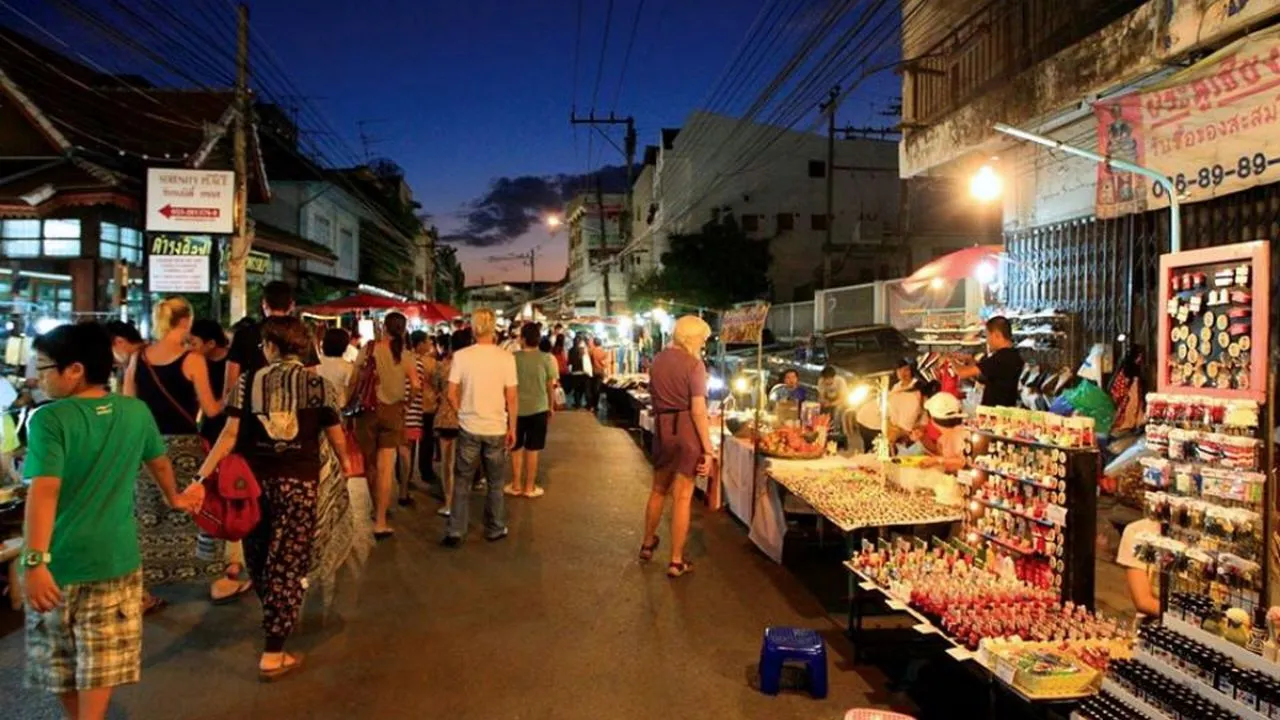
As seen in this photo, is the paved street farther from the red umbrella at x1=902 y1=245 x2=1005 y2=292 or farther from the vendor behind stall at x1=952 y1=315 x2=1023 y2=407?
the red umbrella at x1=902 y1=245 x2=1005 y2=292

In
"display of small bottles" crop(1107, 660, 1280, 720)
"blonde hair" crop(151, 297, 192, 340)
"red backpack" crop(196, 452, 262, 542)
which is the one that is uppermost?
"blonde hair" crop(151, 297, 192, 340)

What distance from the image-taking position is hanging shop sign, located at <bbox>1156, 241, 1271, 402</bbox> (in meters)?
3.60

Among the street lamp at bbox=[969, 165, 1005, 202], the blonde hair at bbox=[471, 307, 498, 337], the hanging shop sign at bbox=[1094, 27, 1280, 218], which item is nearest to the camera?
the hanging shop sign at bbox=[1094, 27, 1280, 218]

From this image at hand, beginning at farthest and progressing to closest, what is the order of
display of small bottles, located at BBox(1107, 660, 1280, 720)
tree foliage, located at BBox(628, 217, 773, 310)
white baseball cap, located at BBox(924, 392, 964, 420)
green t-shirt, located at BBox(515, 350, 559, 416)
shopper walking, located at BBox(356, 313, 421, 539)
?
tree foliage, located at BBox(628, 217, 773, 310)
green t-shirt, located at BBox(515, 350, 559, 416)
shopper walking, located at BBox(356, 313, 421, 539)
white baseball cap, located at BBox(924, 392, 964, 420)
display of small bottles, located at BBox(1107, 660, 1280, 720)

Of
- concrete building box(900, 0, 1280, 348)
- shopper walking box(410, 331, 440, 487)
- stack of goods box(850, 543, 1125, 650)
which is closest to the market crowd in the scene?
shopper walking box(410, 331, 440, 487)

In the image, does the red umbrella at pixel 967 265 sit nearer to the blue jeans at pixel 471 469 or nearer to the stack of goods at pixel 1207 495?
the blue jeans at pixel 471 469

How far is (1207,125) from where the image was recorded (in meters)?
6.52

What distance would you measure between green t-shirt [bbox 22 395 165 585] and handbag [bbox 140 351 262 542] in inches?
40.1

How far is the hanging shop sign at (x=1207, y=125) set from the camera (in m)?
5.94

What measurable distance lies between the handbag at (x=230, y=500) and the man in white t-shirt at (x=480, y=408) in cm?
284

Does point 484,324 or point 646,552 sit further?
point 484,324

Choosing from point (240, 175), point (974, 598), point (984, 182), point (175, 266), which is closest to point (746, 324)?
point (984, 182)

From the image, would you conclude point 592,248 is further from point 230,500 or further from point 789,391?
point 230,500

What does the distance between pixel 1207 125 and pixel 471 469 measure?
6647 millimetres
